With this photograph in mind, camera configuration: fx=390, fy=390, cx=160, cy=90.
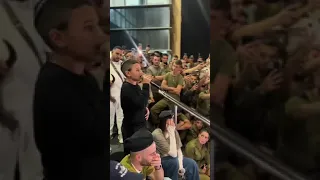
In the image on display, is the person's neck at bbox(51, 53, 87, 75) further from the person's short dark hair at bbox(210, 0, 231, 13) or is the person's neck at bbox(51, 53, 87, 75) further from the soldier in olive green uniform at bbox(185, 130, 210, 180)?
the soldier in olive green uniform at bbox(185, 130, 210, 180)

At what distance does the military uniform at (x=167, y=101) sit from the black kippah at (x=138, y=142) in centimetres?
13

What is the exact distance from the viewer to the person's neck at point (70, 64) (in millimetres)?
1098

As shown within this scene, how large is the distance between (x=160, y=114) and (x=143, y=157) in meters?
0.28

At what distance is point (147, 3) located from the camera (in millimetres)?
1850

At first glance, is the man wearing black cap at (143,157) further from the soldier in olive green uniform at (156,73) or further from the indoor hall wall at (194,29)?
the indoor hall wall at (194,29)

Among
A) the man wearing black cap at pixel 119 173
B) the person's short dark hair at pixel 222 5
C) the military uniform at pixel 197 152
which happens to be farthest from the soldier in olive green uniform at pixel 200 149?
the person's short dark hair at pixel 222 5

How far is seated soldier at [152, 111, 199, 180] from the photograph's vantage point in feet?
5.65

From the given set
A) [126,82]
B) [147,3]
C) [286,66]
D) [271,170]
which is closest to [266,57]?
[286,66]

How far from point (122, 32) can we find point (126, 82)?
0.73 feet

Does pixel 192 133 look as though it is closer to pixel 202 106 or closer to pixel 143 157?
pixel 202 106

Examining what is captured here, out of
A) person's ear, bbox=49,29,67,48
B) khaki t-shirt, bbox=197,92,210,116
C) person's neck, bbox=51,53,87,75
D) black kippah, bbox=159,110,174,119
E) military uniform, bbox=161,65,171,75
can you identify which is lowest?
black kippah, bbox=159,110,174,119

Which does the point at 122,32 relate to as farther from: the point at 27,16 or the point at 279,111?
the point at 279,111

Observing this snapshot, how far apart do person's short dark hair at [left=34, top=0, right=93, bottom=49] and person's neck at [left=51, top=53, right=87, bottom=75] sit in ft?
0.16

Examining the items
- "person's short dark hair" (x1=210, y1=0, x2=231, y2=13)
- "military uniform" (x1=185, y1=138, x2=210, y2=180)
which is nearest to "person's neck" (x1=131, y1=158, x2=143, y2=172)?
"military uniform" (x1=185, y1=138, x2=210, y2=180)
